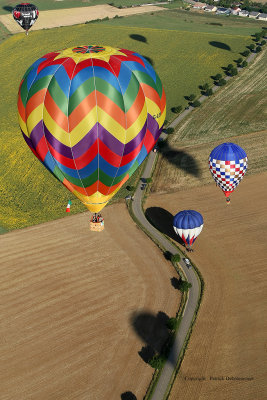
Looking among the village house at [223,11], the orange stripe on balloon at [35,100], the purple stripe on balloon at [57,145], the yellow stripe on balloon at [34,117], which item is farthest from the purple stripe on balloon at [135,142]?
the village house at [223,11]

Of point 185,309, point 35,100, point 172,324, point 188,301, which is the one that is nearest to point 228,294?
point 188,301

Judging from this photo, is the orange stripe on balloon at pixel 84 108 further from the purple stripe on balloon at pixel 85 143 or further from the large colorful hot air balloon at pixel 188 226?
the large colorful hot air balloon at pixel 188 226

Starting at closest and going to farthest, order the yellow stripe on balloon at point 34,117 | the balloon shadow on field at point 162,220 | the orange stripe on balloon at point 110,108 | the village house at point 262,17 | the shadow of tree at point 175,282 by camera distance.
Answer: the orange stripe on balloon at point 110,108 → the yellow stripe on balloon at point 34,117 → the shadow of tree at point 175,282 → the balloon shadow on field at point 162,220 → the village house at point 262,17

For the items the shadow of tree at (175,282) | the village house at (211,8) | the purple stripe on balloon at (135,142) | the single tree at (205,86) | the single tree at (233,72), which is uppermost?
the purple stripe on balloon at (135,142)

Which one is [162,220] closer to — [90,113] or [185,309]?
A: [185,309]

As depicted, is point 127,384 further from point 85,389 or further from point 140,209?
point 140,209

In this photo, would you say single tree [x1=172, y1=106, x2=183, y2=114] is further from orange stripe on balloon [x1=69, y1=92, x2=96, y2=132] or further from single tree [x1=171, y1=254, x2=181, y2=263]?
orange stripe on balloon [x1=69, y1=92, x2=96, y2=132]

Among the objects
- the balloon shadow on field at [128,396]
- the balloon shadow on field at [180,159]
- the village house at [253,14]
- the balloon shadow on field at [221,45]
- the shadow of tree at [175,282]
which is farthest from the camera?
the village house at [253,14]

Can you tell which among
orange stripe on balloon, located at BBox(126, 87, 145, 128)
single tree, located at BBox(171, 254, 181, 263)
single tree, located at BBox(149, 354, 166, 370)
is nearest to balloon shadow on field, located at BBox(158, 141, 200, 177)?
single tree, located at BBox(171, 254, 181, 263)
